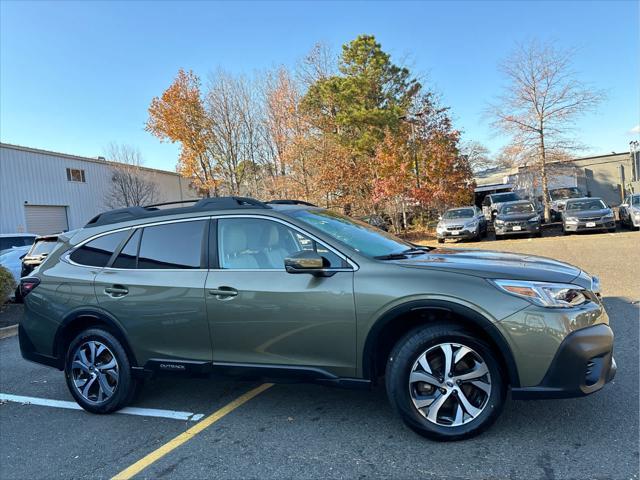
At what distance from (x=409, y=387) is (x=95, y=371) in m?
2.82

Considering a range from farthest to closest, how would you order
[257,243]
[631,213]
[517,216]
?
[631,213] < [517,216] < [257,243]

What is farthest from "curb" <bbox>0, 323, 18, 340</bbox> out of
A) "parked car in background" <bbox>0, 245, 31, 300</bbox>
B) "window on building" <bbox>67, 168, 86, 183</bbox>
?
"window on building" <bbox>67, 168, 86, 183</bbox>

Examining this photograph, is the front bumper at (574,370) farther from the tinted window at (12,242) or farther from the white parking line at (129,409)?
the tinted window at (12,242)

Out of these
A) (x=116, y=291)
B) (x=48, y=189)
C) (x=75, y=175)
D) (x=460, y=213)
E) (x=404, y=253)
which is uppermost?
(x=75, y=175)

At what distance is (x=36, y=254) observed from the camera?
1012 cm

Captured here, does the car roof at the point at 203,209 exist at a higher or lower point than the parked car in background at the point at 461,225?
higher

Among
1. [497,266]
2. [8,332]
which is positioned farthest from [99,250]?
[8,332]

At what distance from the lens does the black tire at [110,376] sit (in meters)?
3.83

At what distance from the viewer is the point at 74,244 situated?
168 inches

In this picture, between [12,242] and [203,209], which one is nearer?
[203,209]

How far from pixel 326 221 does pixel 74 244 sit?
253 centimetres

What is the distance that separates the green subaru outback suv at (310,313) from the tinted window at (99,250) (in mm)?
12

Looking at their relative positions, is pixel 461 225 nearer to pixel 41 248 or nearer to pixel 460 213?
pixel 460 213

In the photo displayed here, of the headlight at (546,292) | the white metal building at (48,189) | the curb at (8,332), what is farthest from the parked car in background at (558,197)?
the white metal building at (48,189)
